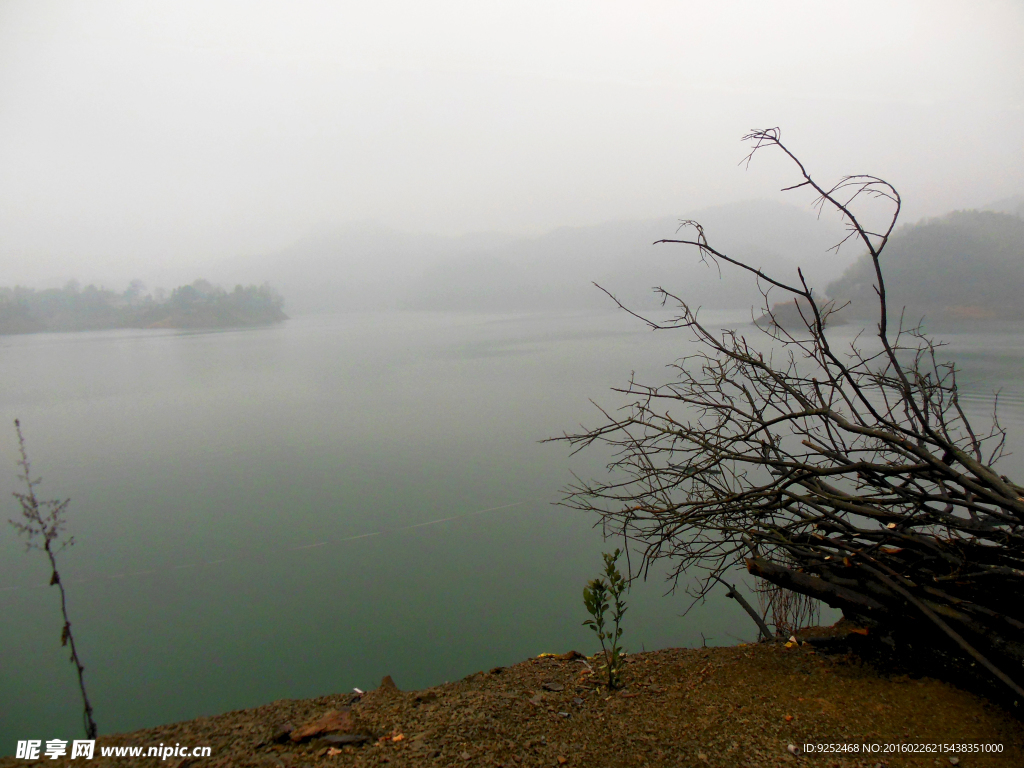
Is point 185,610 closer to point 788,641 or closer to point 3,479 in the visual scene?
point 788,641

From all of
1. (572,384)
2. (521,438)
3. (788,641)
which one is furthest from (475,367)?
(788,641)

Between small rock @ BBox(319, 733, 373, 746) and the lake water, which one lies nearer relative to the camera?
small rock @ BBox(319, 733, 373, 746)

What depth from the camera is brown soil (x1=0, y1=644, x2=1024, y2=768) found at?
1442mm

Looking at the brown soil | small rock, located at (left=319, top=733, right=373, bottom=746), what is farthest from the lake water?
small rock, located at (left=319, top=733, right=373, bottom=746)

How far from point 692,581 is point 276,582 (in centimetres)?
337

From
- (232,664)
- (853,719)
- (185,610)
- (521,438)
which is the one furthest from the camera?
(521,438)

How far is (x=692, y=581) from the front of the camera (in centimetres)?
431

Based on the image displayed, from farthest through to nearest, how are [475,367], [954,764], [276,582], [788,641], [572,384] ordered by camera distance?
[475,367], [572,384], [276,582], [788,641], [954,764]

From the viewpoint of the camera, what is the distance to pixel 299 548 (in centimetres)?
482

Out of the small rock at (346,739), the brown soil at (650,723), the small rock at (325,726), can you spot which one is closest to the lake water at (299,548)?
the brown soil at (650,723)

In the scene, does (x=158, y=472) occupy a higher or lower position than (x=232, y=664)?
higher

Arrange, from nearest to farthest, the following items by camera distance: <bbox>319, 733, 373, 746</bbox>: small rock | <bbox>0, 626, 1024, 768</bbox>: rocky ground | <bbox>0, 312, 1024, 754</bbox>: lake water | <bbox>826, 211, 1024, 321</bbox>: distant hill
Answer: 1. <bbox>0, 626, 1024, 768</bbox>: rocky ground
2. <bbox>319, 733, 373, 746</bbox>: small rock
3. <bbox>0, 312, 1024, 754</bbox>: lake water
4. <bbox>826, 211, 1024, 321</bbox>: distant hill

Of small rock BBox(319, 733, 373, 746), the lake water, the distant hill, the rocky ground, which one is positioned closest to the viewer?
the rocky ground

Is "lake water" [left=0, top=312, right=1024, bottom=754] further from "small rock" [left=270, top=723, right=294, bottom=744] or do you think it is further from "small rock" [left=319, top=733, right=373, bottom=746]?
"small rock" [left=319, top=733, right=373, bottom=746]
